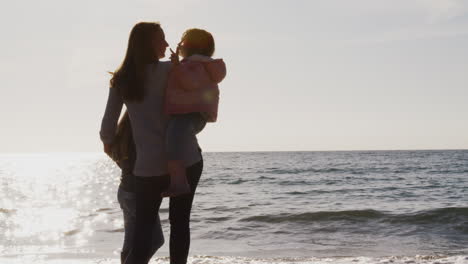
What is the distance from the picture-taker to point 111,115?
238 centimetres

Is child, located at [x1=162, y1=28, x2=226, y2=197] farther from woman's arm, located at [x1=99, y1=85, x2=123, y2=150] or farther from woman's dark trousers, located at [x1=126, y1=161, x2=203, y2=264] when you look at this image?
woman's arm, located at [x1=99, y1=85, x2=123, y2=150]

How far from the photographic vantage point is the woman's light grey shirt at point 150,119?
236cm

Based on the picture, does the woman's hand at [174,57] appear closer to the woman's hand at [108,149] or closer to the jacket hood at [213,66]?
the jacket hood at [213,66]

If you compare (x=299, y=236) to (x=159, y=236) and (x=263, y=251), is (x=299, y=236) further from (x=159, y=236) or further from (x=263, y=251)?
(x=159, y=236)

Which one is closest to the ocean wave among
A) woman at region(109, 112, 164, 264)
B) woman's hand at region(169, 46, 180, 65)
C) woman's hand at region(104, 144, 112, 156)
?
woman at region(109, 112, 164, 264)

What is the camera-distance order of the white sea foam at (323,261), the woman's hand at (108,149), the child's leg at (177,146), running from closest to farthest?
the child's leg at (177,146)
the woman's hand at (108,149)
the white sea foam at (323,261)

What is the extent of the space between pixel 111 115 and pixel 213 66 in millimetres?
572

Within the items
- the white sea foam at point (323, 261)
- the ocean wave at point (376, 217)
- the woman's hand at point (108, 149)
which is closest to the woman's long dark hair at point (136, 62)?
the woman's hand at point (108, 149)

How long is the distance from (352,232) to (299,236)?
1229 mm

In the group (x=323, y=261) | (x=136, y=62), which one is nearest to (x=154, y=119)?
(x=136, y=62)

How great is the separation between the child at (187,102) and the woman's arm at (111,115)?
0.26 meters

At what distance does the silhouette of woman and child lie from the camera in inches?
91.5

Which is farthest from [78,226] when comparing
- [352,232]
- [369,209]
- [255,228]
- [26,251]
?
[369,209]

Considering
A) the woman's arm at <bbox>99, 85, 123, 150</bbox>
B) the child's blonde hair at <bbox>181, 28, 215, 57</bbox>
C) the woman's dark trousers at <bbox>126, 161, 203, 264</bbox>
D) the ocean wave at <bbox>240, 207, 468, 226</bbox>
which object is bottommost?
the ocean wave at <bbox>240, 207, 468, 226</bbox>
